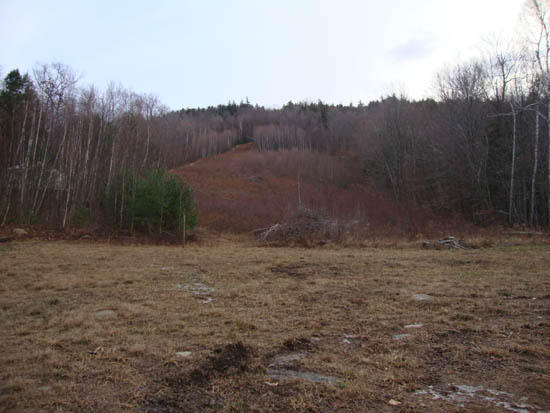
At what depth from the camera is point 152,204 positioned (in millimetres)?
17109

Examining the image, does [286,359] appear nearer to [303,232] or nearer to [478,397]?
[478,397]

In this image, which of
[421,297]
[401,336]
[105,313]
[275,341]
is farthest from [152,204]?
[401,336]

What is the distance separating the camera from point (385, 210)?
27.0 metres

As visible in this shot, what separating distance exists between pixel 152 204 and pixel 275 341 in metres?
14.0

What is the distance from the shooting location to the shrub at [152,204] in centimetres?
1716

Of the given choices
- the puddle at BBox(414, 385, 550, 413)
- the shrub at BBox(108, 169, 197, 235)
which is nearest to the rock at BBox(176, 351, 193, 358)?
the puddle at BBox(414, 385, 550, 413)

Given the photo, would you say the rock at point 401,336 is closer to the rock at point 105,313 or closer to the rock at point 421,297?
the rock at point 421,297

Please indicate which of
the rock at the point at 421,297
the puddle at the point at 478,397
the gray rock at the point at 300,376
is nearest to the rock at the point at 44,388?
the gray rock at the point at 300,376

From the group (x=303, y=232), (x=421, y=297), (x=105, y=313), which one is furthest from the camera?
(x=303, y=232)

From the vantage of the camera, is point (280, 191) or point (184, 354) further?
point (280, 191)

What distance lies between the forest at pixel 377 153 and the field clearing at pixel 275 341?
1098 cm

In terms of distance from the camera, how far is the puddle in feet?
9.22

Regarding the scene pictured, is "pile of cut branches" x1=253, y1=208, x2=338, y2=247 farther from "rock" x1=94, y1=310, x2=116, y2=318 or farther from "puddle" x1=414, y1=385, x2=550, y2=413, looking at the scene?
"puddle" x1=414, y1=385, x2=550, y2=413

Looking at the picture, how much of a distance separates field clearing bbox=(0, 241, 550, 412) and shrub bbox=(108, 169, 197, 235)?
338 inches
